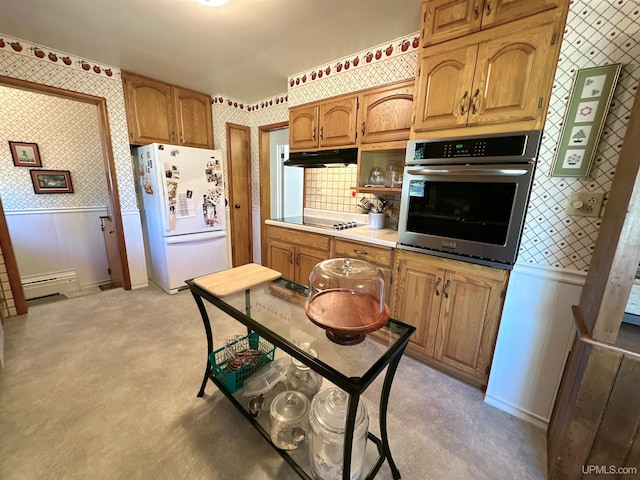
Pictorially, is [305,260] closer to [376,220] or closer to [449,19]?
[376,220]

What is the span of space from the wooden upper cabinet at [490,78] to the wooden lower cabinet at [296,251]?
128 cm

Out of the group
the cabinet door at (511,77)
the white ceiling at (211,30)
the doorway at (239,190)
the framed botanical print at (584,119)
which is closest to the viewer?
the framed botanical print at (584,119)

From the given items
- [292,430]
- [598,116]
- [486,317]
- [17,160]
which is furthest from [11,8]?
[486,317]

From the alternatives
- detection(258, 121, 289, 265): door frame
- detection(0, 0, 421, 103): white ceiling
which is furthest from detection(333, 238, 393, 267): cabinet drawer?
detection(258, 121, 289, 265): door frame

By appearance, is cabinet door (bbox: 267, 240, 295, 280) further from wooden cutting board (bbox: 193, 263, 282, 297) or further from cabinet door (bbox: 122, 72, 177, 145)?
cabinet door (bbox: 122, 72, 177, 145)

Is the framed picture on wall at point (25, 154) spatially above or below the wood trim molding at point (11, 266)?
above

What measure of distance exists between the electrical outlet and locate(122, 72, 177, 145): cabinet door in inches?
146

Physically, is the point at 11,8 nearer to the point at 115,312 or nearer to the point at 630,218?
the point at 115,312

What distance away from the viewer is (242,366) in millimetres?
1488

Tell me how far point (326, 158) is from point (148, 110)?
218 cm

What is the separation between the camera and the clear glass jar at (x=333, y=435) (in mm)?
995

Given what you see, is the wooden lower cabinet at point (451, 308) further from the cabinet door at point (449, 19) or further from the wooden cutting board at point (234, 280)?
the cabinet door at point (449, 19)

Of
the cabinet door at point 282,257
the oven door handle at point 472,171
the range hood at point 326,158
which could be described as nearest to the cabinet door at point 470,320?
the oven door handle at point 472,171

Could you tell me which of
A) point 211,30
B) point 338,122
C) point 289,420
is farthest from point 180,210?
point 289,420
